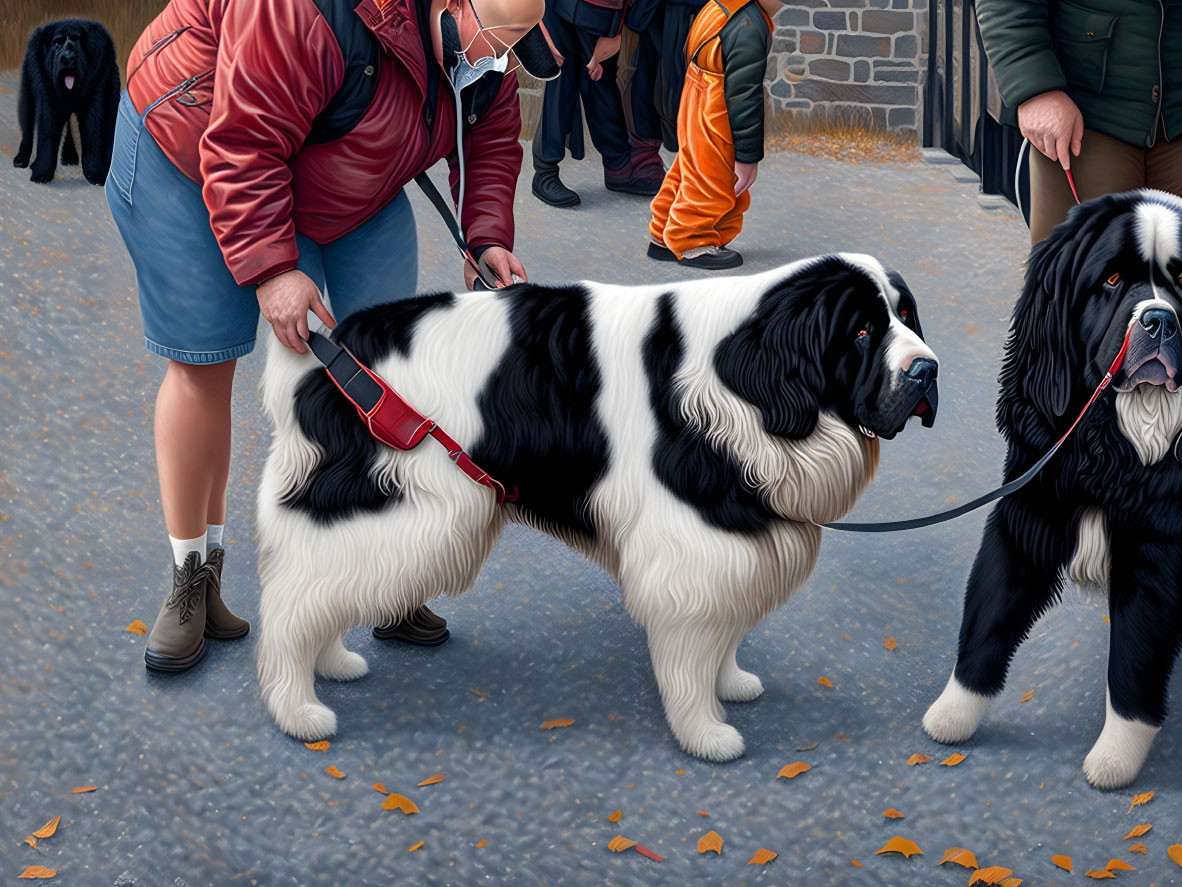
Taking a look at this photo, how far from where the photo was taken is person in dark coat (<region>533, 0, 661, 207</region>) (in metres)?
6.31

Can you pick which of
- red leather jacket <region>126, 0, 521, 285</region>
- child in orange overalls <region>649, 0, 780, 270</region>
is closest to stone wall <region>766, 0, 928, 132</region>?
child in orange overalls <region>649, 0, 780, 270</region>

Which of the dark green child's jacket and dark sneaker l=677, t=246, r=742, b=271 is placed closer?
the dark green child's jacket

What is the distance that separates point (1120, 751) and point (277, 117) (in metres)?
2.15

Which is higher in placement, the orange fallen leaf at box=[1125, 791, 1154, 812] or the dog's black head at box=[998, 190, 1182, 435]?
the dog's black head at box=[998, 190, 1182, 435]

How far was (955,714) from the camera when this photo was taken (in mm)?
2357

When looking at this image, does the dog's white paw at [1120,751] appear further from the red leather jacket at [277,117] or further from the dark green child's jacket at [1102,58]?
the red leather jacket at [277,117]

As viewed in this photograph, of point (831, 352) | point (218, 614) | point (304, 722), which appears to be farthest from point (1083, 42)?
point (218, 614)

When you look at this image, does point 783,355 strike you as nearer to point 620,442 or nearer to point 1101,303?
point 620,442

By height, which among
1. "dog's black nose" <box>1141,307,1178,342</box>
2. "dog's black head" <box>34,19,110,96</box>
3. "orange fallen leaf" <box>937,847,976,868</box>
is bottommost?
"orange fallen leaf" <box>937,847,976,868</box>

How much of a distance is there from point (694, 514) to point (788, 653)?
787 mm

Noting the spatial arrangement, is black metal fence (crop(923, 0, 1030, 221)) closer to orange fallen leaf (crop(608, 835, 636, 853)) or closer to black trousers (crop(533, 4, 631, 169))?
black trousers (crop(533, 4, 631, 169))

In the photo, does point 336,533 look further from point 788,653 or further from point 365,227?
point 788,653

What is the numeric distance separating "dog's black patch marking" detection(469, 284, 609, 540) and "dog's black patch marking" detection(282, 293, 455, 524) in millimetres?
185

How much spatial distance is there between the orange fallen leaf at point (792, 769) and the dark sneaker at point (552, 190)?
4632mm
